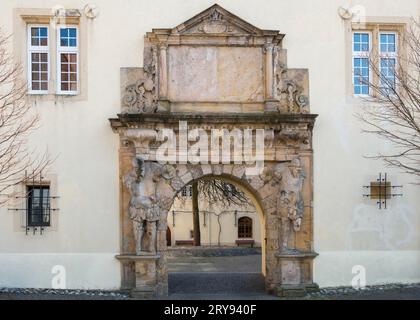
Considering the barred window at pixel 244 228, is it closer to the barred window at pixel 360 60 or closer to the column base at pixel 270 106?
the barred window at pixel 360 60

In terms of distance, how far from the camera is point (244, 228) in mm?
33594

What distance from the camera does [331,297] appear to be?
12.4 metres

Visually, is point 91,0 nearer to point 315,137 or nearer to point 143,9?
point 143,9

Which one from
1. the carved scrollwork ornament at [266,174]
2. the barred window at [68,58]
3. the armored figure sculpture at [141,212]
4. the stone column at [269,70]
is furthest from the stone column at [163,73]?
the carved scrollwork ornament at [266,174]

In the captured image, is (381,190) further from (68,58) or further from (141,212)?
(68,58)

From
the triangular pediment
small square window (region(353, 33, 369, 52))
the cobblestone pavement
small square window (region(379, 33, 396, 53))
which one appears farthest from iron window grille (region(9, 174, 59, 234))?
small square window (region(379, 33, 396, 53))

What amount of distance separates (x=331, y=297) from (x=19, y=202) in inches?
245

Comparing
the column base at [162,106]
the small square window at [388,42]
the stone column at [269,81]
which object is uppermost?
the small square window at [388,42]

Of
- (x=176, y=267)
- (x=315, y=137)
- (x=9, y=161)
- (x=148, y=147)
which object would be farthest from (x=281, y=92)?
(x=176, y=267)

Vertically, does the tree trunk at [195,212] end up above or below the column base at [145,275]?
above

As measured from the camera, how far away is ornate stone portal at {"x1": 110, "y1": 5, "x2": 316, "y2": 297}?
495 inches

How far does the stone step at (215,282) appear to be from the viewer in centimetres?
1384

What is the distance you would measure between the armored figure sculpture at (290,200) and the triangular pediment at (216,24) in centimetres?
275

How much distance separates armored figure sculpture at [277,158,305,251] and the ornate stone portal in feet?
0.06
